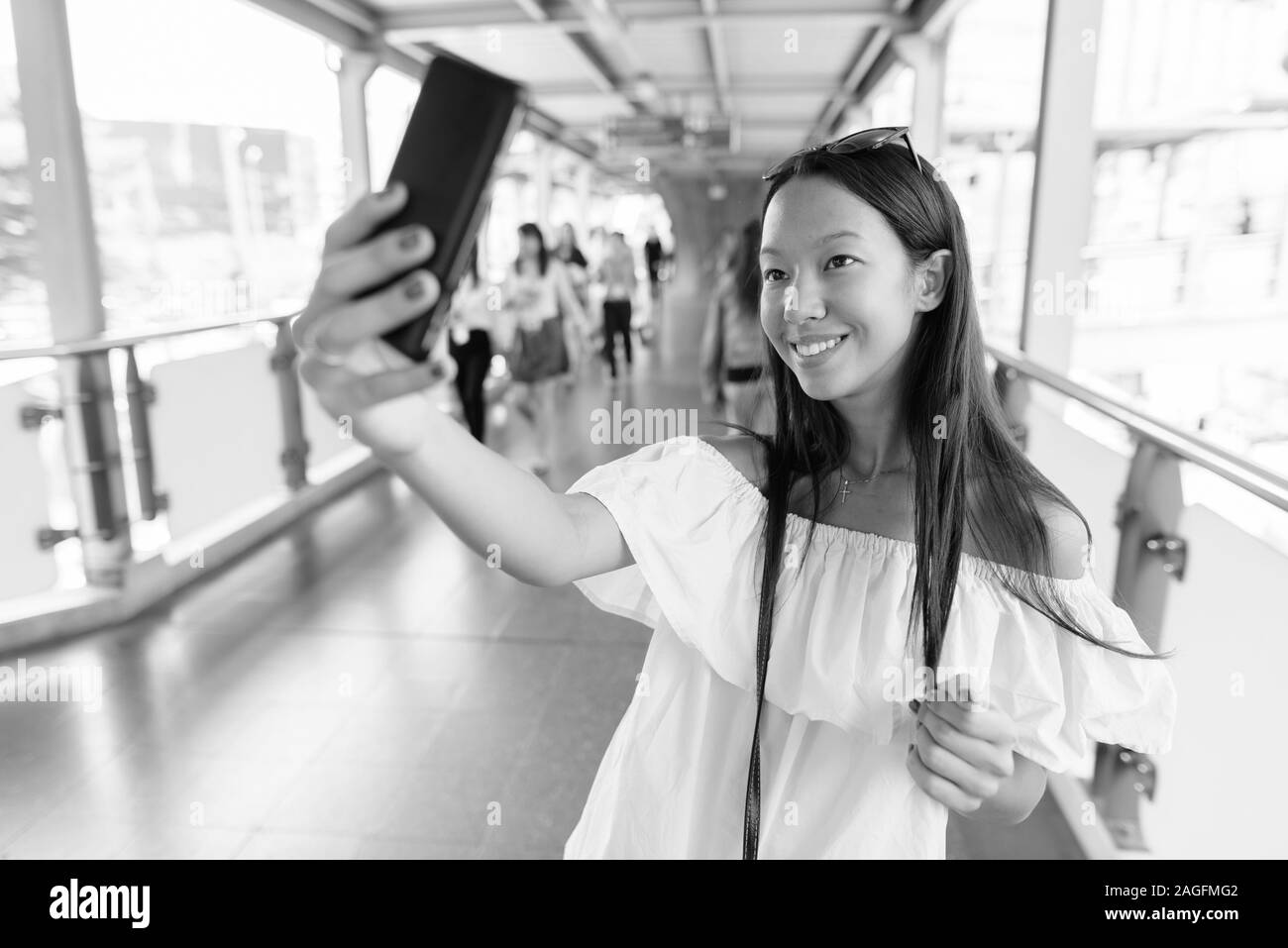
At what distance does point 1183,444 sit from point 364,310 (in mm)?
1757

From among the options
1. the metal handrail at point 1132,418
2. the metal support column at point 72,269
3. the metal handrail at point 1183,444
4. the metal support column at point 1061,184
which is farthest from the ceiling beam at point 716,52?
the metal handrail at point 1183,444

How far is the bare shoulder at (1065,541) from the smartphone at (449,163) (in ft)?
2.44

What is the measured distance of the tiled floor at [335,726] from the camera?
2.30 metres

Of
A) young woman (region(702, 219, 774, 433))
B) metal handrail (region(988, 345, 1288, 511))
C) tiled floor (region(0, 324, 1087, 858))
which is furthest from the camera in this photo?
young woman (region(702, 219, 774, 433))

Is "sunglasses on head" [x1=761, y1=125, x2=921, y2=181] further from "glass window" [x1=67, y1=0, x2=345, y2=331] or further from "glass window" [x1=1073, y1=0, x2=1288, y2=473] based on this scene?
"glass window" [x1=67, y1=0, x2=345, y2=331]

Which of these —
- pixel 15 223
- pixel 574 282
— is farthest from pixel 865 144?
pixel 574 282

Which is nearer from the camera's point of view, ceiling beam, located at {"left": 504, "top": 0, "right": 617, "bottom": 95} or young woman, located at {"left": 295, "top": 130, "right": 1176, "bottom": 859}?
young woman, located at {"left": 295, "top": 130, "right": 1176, "bottom": 859}

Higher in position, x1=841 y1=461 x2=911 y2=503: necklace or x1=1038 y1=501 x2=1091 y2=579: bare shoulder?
x1=841 y1=461 x2=911 y2=503: necklace

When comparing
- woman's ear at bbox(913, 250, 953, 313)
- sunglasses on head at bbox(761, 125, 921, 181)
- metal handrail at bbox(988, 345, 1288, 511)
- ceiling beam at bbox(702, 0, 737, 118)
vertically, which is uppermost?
ceiling beam at bbox(702, 0, 737, 118)

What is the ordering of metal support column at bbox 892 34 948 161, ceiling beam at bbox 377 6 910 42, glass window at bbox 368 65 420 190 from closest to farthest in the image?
1. ceiling beam at bbox 377 6 910 42
2. metal support column at bbox 892 34 948 161
3. glass window at bbox 368 65 420 190

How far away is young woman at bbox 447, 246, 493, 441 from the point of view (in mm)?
5629

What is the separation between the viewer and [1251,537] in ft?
5.23

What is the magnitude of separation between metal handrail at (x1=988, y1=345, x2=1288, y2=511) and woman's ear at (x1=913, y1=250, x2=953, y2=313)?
710mm

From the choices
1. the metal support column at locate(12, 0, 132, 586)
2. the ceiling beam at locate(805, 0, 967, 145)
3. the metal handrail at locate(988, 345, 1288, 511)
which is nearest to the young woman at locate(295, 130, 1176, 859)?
the metal handrail at locate(988, 345, 1288, 511)
